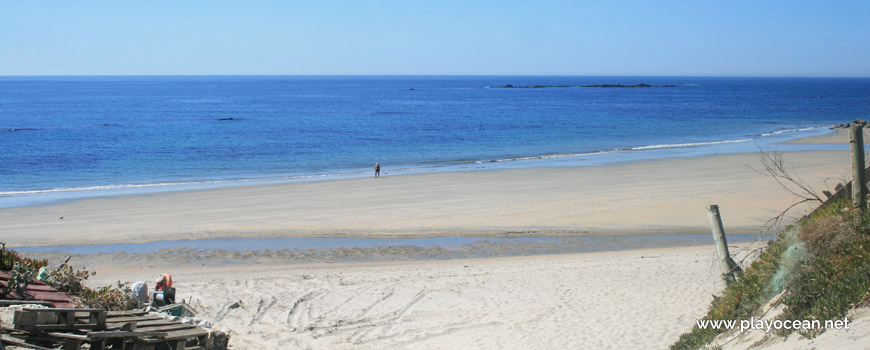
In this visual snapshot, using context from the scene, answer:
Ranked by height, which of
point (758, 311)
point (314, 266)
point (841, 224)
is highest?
point (841, 224)

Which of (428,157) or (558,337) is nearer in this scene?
(558,337)

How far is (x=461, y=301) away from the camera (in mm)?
12258

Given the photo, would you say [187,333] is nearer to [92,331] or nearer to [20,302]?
[92,331]

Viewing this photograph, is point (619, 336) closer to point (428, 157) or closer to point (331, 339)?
point (331, 339)

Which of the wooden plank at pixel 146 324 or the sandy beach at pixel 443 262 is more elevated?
the wooden plank at pixel 146 324

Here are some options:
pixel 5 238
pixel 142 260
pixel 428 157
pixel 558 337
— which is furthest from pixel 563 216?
pixel 428 157

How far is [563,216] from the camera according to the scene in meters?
21.0

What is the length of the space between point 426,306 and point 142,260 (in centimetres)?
898

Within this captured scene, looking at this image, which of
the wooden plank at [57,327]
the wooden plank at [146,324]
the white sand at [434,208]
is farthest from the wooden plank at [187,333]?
the white sand at [434,208]

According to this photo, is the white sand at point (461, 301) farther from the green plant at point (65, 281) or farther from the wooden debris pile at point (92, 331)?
the green plant at point (65, 281)

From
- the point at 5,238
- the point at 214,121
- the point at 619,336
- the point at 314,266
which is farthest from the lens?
the point at 214,121

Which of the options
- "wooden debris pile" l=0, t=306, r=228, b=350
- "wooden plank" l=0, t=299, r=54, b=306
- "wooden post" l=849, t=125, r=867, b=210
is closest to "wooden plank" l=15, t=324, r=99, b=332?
"wooden debris pile" l=0, t=306, r=228, b=350

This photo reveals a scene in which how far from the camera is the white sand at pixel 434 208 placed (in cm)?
1966

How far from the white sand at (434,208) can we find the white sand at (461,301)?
13.5ft
